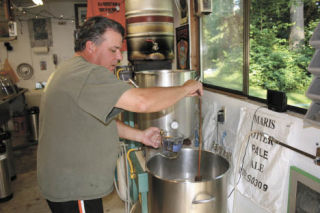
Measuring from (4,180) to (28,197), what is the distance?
342 millimetres

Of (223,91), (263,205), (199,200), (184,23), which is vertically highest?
(184,23)

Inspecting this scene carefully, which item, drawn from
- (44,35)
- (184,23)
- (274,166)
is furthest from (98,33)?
(44,35)

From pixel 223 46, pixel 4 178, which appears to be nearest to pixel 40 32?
pixel 4 178

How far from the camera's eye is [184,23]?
272 centimetres

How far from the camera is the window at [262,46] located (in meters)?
1.49

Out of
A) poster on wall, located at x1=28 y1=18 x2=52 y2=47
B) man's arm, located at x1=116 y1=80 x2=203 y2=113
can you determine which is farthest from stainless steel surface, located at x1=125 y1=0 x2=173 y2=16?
poster on wall, located at x1=28 y1=18 x2=52 y2=47

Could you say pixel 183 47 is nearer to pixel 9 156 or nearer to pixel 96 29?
pixel 96 29

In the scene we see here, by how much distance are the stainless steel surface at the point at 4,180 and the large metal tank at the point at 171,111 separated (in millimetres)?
2105

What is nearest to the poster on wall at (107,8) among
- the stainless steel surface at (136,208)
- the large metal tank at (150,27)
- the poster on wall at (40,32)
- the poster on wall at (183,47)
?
the poster on wall at (183,47)

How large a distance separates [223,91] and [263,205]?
0.98 meters

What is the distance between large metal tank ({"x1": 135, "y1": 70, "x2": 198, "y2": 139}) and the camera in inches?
70.2

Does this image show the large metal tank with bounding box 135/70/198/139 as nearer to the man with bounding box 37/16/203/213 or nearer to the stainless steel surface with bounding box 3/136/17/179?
the man with bounding box 37/16/203/213

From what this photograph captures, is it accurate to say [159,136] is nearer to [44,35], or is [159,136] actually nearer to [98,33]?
[98,33]

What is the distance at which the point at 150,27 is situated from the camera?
2359 mm
